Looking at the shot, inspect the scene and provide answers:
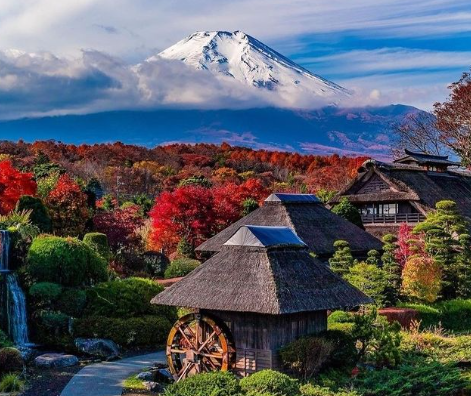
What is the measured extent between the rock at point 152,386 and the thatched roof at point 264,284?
86.2 inches

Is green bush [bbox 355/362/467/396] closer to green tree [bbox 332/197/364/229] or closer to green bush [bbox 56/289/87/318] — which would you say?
green bush [bbox 56/289/87/318]

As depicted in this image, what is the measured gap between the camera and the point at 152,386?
1992 centimetres

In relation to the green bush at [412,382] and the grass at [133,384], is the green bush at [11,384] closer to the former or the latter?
the grass at [133,384]

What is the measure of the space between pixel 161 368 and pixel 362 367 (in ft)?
19.6

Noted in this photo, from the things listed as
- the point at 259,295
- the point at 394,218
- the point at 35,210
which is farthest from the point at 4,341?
the point at 394,218

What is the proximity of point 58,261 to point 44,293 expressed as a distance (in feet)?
4.51

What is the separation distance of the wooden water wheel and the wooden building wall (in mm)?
280

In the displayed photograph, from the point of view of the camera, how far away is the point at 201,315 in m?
20.4

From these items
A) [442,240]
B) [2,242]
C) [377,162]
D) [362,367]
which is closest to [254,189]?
[377,162]

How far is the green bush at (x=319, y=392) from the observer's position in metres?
18.4

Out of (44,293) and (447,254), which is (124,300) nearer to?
(44,293)

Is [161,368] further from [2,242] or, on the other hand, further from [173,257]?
[173,257]

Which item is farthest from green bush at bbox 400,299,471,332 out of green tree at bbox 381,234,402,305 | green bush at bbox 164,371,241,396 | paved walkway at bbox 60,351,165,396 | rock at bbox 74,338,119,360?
green bush at bbox 164,371,241,396

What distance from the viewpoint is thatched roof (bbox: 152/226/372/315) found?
19.3m
